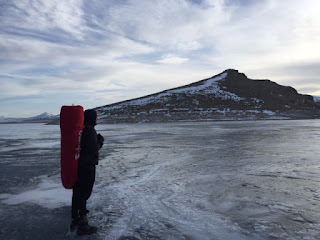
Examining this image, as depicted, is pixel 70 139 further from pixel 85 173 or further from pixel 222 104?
pixel 222 104

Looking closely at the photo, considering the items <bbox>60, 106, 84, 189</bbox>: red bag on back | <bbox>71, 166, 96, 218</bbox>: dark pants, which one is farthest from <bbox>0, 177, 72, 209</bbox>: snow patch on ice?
<bbox>60, 106, 84, 189</bbox>: red bag on back

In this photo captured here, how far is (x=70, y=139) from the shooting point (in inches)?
154

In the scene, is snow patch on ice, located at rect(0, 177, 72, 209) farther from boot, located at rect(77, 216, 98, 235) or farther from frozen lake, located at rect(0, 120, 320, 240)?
boot, located at rect(77, 216, 98, 235)

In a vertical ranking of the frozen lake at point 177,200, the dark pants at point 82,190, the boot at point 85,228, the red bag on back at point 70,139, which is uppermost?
the red bag on back at point 70,139

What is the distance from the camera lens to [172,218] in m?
4.40

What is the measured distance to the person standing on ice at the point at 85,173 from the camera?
398cm

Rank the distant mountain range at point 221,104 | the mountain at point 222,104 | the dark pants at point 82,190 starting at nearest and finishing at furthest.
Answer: the dark pants at point 82,190 < the distant mountain range at point 221,104 < the mountain at point 222,104

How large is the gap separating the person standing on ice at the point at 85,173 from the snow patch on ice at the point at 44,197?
1.38 metres

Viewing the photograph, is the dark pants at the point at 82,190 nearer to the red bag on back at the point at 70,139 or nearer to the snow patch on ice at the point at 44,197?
the red bag on back at the point at 70,139

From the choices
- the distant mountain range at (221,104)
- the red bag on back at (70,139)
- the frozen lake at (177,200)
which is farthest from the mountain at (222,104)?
the red bag on back at (70,139)

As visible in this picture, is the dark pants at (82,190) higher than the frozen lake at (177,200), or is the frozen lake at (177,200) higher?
the dark pants at (82,190)

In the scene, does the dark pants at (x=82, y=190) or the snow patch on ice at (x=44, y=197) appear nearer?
the dark pants at (x=82, y=190)

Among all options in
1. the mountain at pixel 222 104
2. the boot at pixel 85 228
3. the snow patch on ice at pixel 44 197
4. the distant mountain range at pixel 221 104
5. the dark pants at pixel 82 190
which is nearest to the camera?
the boot at pixel 85 228

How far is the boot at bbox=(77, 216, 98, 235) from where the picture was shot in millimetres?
3881
